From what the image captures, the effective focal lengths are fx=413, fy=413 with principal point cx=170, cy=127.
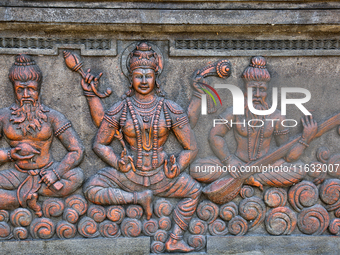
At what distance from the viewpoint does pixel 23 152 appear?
4285 millimetres

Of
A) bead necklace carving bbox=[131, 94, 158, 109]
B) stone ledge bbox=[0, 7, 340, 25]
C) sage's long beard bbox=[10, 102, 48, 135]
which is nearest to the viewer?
stone ledge bbox=[0, 7, 340, 25]

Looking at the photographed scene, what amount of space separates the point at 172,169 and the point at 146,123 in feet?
1.82

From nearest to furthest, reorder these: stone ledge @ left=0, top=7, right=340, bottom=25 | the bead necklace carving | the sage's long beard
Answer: stone ledge @ left=0, top=7, right=340, bottom=25
the sage's long beard
the bead necklace carving

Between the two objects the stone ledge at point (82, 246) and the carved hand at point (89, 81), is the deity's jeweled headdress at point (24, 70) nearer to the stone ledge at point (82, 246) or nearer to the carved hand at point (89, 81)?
the carved hand at point (89, 81)

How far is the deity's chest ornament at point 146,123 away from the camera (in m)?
4.32

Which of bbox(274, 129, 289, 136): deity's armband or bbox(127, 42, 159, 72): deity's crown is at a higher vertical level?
bbox(127, 42, 159, 72): deity's crown

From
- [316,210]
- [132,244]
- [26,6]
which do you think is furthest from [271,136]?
[26,6]

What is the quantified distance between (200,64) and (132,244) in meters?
2.05

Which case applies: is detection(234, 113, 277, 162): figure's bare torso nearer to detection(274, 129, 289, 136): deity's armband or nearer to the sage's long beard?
detection(274, 129, 289, 136): deity's armband

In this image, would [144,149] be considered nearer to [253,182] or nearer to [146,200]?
[146,200]

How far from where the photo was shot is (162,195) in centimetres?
442

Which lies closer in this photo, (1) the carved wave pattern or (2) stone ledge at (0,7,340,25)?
(2) stone ledge at (0,7,340,25)

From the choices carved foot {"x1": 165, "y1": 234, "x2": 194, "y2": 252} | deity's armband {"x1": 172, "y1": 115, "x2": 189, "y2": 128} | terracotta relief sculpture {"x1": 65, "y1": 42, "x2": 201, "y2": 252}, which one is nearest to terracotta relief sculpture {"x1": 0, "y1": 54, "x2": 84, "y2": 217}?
terracotta relief sculpture {"x1": 65, "y1": 42, "x2": 201, "y2": 252}

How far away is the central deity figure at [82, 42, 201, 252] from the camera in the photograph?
14.2 feet
